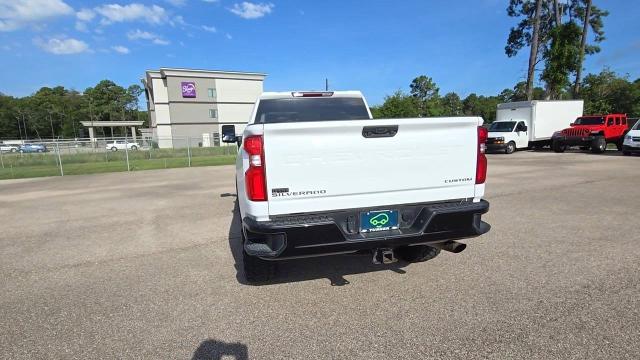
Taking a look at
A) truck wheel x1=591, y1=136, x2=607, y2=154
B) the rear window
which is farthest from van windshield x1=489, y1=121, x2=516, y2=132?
the rear window

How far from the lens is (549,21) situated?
30609 millimetres

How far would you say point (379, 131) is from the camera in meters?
2.95

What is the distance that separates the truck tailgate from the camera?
2.80m

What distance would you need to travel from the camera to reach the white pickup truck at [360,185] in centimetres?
279

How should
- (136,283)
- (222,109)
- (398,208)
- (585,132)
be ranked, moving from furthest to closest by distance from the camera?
(222,109) < (585,132) < (136,283) < (398,208)

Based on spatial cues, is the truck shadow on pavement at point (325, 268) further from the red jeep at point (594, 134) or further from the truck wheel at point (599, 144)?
the red jeep at point (594, 134)

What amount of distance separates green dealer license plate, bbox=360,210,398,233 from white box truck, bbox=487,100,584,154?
20556 millimetres

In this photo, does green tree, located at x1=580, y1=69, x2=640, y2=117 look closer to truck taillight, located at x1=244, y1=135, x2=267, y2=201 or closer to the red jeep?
the red jeep

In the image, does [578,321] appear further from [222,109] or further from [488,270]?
[222,109]

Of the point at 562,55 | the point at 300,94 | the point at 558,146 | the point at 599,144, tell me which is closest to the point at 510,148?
the point at 558,146

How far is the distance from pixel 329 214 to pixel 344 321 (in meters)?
0.95

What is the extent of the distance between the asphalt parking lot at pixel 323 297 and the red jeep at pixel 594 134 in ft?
53.8

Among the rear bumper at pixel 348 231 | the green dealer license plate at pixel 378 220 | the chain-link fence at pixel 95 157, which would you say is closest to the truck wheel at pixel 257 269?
the rear bumper at pixel 348 231

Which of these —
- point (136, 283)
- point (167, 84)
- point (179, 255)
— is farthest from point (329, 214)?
point (167, 84)
